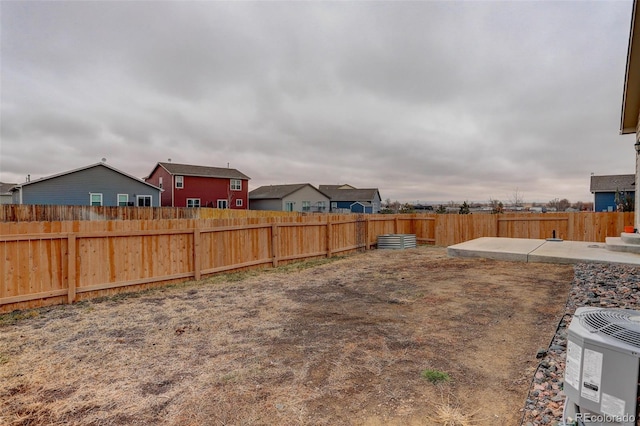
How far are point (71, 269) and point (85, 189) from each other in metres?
23.3

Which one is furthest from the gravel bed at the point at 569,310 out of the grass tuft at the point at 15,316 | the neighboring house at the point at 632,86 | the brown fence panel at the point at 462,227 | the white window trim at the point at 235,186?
the white window trim at the point at 235,186

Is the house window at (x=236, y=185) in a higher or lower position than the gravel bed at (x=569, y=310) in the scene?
higher

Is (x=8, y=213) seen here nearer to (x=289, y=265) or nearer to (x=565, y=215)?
(x=289, y=265)

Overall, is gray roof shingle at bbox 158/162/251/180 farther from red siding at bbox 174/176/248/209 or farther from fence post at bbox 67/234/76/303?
fence post at bbox 67/234/76/303

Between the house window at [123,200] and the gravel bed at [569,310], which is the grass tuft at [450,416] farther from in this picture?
the house window at [123,200]

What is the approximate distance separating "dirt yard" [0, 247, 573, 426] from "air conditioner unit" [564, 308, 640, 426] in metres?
0.94

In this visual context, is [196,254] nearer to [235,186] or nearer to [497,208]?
[497,208]

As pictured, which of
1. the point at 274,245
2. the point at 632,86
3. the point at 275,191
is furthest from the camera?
the point at 275,191

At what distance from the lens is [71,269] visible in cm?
607

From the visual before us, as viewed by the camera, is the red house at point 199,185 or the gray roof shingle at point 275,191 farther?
the gray roof shingle at point 275,191

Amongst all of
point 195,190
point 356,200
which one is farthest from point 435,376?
point 356,200

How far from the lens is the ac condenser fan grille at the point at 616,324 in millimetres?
1709

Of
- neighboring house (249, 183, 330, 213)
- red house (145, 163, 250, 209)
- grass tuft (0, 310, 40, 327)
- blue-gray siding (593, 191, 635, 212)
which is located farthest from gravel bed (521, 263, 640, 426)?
neighboring house (249, 183, 330, 213)

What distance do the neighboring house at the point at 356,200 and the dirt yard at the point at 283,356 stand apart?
1545 inches
